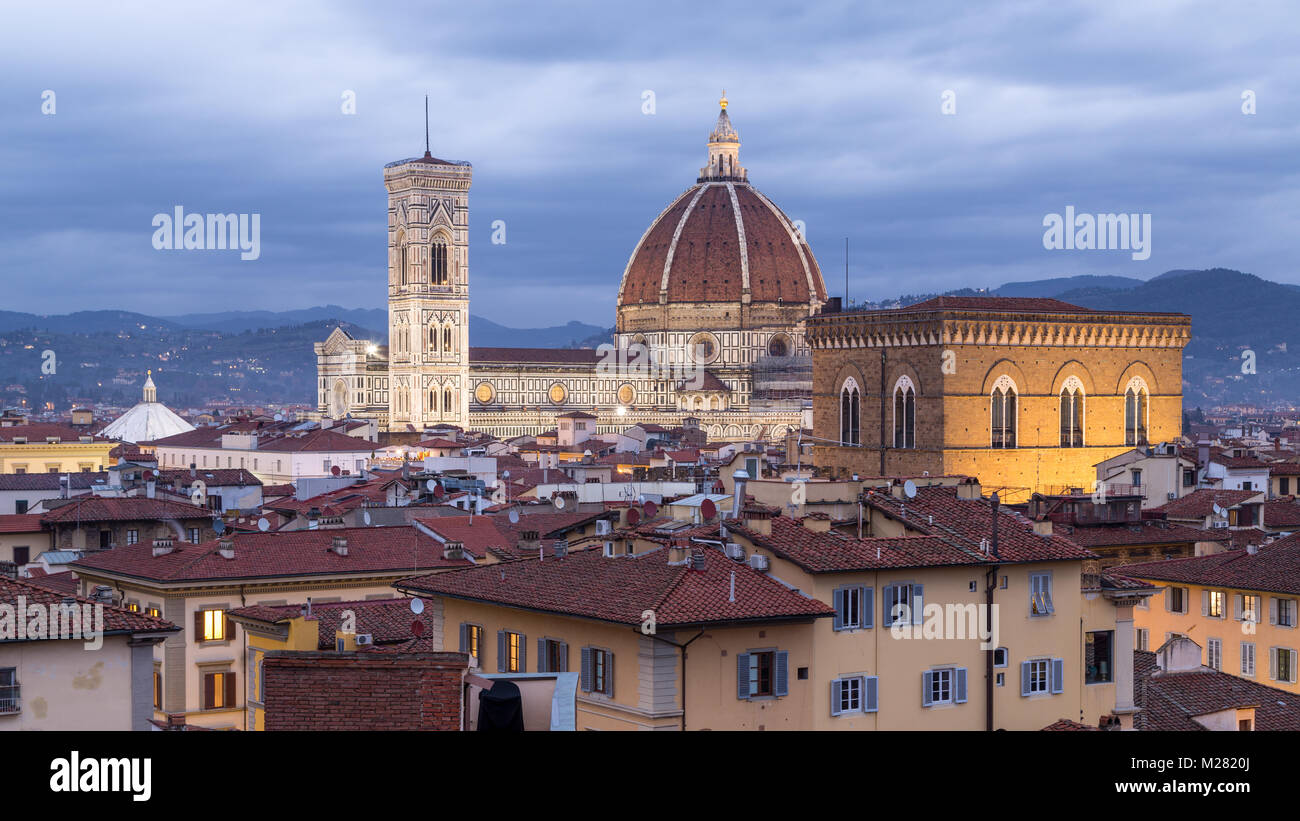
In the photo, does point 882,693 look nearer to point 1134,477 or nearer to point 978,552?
point 978,552

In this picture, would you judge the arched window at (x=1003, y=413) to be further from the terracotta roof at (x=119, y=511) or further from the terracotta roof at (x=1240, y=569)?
the terracotta roof at (x=119, y=511)

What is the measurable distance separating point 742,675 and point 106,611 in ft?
22.9

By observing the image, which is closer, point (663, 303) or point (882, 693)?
point (882, 693)

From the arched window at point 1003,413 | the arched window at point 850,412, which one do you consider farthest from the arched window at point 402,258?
the arched window at point 1003,413

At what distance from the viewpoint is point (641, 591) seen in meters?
20.6

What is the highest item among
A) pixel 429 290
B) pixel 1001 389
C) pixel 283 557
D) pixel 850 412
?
pixel 429 290

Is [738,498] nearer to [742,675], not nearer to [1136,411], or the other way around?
[742,675]

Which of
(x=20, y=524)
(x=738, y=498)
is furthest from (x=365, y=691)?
(x=20, y=524)

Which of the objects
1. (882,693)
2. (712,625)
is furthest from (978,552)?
(712,625)

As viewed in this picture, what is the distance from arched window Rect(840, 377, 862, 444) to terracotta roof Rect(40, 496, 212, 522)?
31630mm
